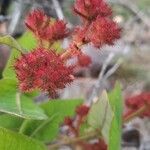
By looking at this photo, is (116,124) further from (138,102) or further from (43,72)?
(138,102)

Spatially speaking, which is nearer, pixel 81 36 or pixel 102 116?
pixel 81 36

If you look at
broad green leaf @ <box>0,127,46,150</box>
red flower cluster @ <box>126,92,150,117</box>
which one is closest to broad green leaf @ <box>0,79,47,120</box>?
broad green leaf @ <box>0,127,46,150</box>

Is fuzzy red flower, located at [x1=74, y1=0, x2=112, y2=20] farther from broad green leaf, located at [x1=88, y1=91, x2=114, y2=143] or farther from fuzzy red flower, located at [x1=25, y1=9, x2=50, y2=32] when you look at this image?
broad green leaf, located at [x1=88, y1=91, x2=114, y2=143]

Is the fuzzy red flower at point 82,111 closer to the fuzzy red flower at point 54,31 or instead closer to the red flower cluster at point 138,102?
the red flower cluster at point 138,102

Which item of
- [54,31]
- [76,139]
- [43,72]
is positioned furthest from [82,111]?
[43,72]

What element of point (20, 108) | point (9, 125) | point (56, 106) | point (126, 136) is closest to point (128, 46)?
point (126, 136)

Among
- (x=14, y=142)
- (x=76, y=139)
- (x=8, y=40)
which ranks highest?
(x=8, y=40)

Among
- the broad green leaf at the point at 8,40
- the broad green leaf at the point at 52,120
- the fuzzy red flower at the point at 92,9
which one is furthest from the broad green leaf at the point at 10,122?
the fuzzy red flower at the point at 92,9
